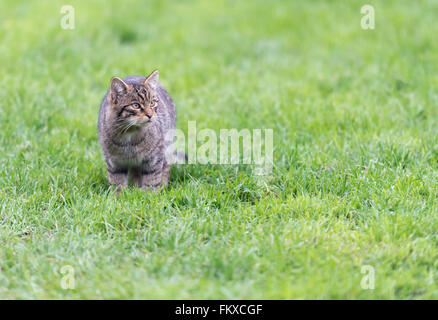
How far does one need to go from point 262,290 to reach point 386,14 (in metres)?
6.47

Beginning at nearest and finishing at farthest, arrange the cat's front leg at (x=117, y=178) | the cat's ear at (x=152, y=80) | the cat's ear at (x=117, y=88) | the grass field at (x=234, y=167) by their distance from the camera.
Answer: the grass field at (x=234, y=167)
the cat's ear at (x=117, y=88)
the cat's ear at (x=152, y=80)
the cat's front leg at (x=117, y=178)

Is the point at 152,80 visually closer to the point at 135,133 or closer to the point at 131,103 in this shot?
the point at 131,103

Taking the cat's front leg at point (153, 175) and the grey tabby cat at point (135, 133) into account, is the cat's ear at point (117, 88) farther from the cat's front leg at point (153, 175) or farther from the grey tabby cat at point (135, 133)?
the cat's front leg at point (153, 175)

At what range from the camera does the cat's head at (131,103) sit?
4305 millimetres

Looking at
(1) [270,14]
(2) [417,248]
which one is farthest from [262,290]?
(1) [270,14]

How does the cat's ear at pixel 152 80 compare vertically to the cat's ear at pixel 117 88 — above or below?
above

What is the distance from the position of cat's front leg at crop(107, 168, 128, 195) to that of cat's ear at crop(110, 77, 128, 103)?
63 cm

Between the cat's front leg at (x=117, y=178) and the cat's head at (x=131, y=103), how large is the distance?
0.42 metres

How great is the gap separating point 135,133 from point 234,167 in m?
0.98

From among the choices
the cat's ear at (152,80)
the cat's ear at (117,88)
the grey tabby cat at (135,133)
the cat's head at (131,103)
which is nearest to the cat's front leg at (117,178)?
the grey tabby cat at (135,133)

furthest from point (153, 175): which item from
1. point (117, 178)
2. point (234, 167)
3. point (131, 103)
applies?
point (234, 167)

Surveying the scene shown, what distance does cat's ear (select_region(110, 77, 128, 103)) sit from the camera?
14.0ft

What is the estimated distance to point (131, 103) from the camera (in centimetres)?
432
